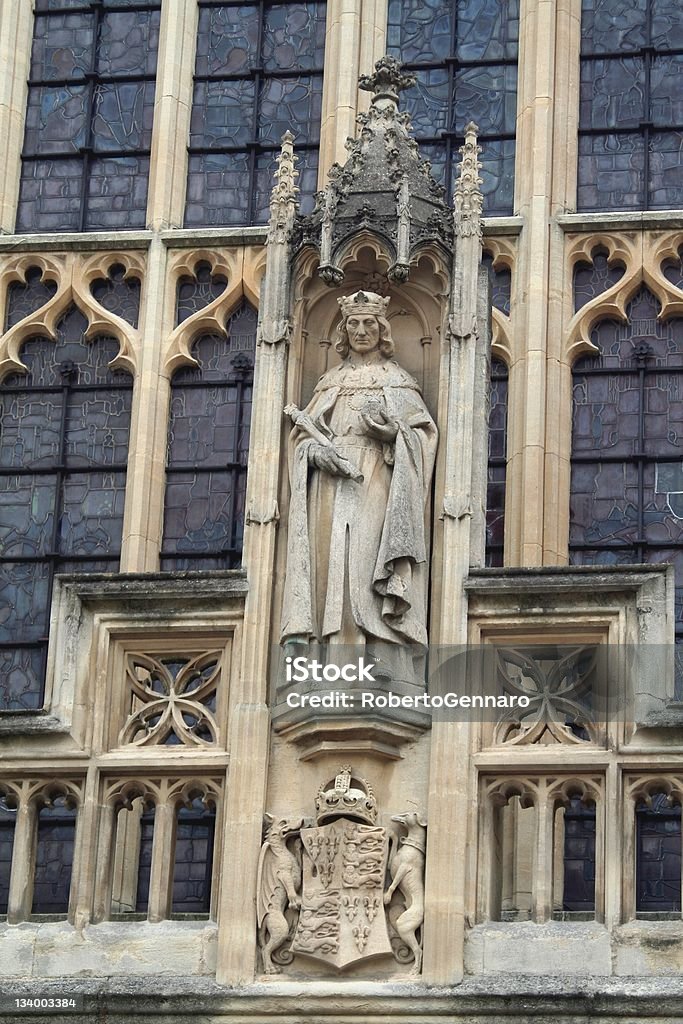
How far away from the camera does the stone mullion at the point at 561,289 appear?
18.6 m

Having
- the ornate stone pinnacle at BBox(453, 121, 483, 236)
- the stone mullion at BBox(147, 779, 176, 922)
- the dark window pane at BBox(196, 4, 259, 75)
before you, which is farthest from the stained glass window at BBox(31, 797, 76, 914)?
the dark window pane at BBox(196, 4, 259, 75)

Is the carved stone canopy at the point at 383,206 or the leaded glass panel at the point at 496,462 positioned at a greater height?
the carved stone canopy at the point at 383,206

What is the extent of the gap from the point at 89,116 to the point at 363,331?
453cm

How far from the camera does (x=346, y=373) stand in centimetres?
1659

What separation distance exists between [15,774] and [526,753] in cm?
250


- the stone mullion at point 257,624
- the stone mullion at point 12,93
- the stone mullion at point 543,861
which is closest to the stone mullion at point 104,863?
the stone mullion at point 257,624

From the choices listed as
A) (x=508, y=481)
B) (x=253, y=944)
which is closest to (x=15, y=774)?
(x=253, y=944)

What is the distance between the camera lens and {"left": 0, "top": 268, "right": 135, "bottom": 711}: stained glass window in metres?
18.9

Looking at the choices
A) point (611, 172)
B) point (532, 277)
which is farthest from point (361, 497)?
point (611, 172)

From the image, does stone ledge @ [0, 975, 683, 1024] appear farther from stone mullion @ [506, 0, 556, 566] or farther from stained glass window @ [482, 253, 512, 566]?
stained glass window @ [482, 253, 512, 566]

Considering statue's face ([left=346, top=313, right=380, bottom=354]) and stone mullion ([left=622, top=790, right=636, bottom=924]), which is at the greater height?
statue's face ([left=346, top=313, right=380, bottom=354])

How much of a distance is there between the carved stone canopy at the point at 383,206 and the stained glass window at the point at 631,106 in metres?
2.97

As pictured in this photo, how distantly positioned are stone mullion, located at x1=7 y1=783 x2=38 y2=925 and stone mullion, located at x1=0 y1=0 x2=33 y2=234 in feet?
17.4

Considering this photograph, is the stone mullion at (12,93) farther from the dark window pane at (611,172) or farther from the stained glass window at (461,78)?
the dark window pane at (611,172)
